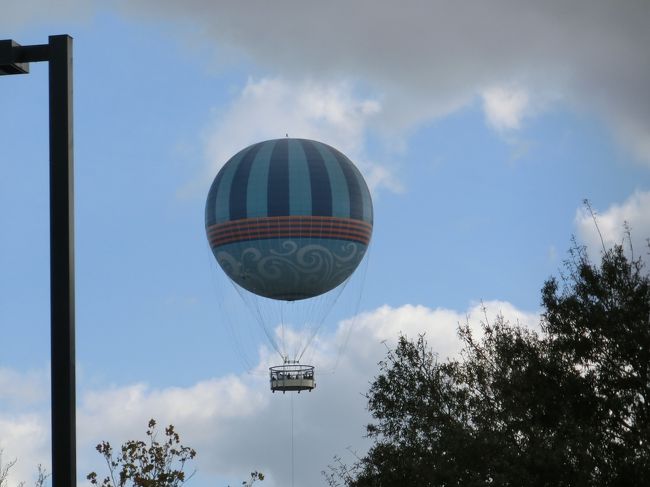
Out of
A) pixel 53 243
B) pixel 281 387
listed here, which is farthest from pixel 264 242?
pixel 53 243

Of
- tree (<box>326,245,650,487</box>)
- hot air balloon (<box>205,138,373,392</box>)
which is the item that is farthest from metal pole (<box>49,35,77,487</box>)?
hot air balloon (<box>205,138,373,392</box>)

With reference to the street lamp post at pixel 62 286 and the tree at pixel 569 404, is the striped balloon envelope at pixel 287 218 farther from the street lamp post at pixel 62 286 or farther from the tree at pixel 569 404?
the street lamp post at pixel 62 286

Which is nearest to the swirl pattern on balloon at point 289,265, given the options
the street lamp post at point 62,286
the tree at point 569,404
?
the tree at point 569,404

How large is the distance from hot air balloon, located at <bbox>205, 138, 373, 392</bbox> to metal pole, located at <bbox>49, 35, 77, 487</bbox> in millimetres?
55145

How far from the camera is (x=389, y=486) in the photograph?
95.1ft

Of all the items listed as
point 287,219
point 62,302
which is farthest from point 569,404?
point 287,219

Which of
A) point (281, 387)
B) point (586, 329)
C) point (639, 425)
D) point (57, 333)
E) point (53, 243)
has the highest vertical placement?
point (281, 387)

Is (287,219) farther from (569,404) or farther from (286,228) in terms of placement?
(569,404)

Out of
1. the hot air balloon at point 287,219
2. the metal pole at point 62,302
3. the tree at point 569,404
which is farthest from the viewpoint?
the hot air balloon at point 287,219

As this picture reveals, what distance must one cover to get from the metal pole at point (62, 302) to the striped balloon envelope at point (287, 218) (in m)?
56.0

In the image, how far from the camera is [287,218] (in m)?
62.3

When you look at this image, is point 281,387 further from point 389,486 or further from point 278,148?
point 389,486

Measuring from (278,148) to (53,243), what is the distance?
58374mm

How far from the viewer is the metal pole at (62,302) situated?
5848 mm
